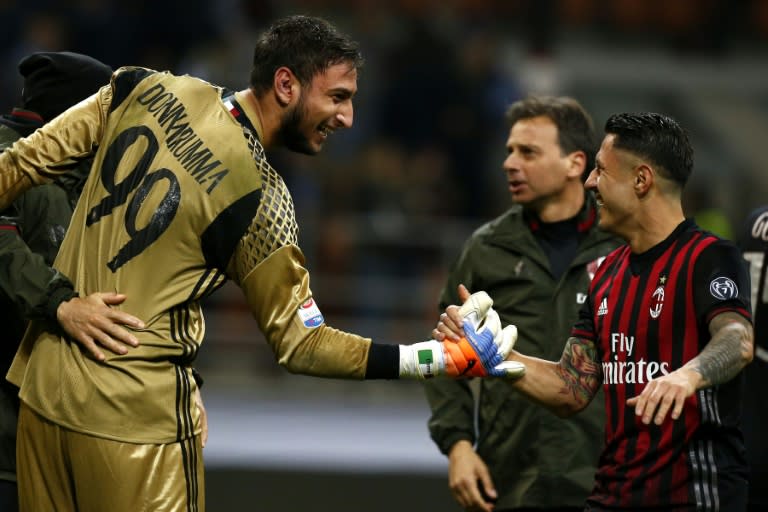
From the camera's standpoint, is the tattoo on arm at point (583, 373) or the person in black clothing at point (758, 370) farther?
the person in black clothing at point (758, 370)

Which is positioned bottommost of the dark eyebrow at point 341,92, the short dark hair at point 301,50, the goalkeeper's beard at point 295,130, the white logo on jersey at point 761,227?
the white logo on jersey at point 761,227

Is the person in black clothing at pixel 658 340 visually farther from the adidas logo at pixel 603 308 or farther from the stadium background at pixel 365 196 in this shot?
the stadium background at pixel 365 196

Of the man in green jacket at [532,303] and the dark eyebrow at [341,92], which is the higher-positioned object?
the dark eyebrow at [341,92]

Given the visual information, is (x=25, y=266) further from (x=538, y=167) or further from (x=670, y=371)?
(x=538, y=167)

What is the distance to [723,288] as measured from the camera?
3.44m

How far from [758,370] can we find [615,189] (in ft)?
3.64

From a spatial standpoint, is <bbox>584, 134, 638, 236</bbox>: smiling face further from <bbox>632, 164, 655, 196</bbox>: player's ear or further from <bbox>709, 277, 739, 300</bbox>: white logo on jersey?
<bbox>709, 277, 739, 300</bbox>: white logo on jersey

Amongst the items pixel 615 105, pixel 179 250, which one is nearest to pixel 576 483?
pixel 179 250

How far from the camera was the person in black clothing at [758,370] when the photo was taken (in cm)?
434

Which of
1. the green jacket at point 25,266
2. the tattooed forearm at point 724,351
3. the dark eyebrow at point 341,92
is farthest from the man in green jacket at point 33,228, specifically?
the tattooed forearm at point 724,351

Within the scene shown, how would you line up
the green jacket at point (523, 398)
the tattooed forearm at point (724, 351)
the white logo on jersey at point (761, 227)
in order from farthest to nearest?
1. the green jacket at point (523, 398)
2. the white logo on jersey at point (761, 227)
3. the tattooed forearm at point (724, 351)

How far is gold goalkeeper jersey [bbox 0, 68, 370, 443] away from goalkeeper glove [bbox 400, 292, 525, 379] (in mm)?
151

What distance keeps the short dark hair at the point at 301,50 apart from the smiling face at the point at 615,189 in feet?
2.75

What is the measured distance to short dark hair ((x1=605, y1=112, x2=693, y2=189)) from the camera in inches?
145
